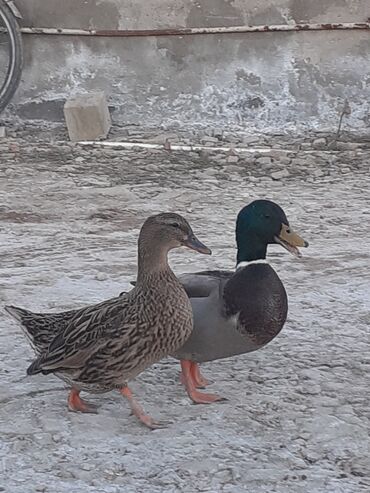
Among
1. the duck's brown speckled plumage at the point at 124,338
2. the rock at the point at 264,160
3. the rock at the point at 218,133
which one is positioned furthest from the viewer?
the rock at the point at 218,133

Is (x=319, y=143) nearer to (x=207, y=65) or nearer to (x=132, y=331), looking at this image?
(x=207, y=65)

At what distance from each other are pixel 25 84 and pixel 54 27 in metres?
0.52

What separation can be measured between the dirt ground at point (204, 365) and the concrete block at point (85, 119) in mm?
293

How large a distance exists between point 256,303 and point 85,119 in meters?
4.48

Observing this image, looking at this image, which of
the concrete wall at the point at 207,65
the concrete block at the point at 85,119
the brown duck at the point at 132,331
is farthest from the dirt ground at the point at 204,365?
the concrete wall at the point at 207,65

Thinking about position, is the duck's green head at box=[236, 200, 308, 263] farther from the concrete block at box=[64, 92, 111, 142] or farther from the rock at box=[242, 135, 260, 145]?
the concrete block at box=[64, 92, 111, 142]

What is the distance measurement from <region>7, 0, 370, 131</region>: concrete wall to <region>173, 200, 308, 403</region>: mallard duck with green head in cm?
446

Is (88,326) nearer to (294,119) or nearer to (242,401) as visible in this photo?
(242,401)

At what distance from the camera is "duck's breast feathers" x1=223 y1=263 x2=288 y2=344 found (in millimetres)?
3586

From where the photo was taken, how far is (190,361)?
3701 millimetres

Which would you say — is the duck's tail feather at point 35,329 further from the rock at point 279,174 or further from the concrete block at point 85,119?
the concrete block at point 85,119

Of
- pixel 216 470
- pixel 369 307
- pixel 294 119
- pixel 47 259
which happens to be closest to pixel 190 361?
pixel 216 470

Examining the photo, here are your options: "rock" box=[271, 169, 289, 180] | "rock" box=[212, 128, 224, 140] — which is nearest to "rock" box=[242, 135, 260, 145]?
"rock" box=[212, 128, 224, 140]

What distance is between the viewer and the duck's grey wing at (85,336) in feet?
11.2
